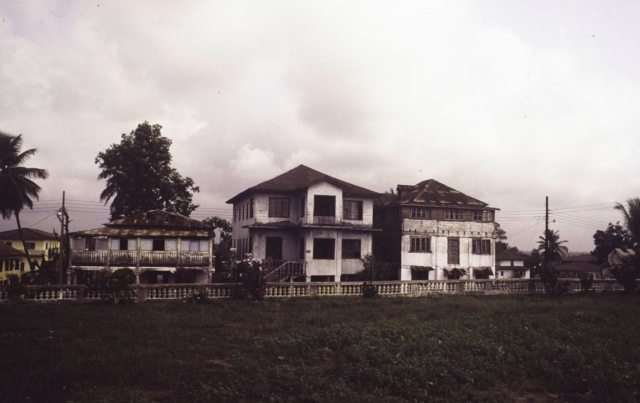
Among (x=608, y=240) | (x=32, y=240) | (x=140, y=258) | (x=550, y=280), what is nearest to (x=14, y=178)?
(x=140, y=258)

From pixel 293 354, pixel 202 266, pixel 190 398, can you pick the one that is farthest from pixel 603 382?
pixel 202 266

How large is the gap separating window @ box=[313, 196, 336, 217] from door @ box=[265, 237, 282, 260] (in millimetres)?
3827

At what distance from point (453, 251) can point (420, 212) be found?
16.0 feet

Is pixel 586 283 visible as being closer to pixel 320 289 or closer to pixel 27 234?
pixel 320 289

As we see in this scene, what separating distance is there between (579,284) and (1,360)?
3259cm

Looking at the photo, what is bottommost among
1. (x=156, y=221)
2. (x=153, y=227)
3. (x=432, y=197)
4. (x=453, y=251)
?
(x=453, y=251)

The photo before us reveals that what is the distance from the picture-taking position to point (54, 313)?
17406 millimetres

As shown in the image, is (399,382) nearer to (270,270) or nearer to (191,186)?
(270,270)

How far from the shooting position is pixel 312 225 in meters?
32.4

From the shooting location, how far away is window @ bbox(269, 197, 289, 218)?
34156 millimetres

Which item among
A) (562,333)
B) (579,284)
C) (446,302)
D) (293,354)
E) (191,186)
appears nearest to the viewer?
(293,354)

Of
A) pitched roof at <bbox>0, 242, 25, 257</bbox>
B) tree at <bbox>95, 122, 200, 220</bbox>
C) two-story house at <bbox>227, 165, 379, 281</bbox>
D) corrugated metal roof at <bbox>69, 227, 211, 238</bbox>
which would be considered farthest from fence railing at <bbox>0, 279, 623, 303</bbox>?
pitched roof at <bbox>0, 242, 25, 257</bbox>

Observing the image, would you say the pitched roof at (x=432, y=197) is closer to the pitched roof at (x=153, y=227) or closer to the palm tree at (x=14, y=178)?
the pitched roof at (x=153, y=227)

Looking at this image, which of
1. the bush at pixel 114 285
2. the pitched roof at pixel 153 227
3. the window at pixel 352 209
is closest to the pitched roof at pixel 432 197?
the window at pixel 352 209
